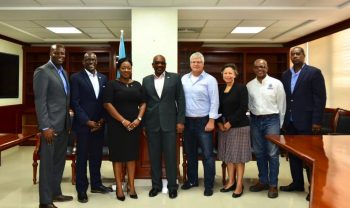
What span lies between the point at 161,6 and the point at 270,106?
252 centimetres

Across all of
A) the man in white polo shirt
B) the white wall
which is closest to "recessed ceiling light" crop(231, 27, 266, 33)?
the man in white polo shirt

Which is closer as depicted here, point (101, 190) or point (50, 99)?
point (50, 99)

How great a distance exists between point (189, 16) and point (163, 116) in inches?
109

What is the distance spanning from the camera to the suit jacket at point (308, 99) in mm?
3637

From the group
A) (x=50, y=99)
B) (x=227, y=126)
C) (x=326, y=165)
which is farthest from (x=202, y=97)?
(x=326, y=165)

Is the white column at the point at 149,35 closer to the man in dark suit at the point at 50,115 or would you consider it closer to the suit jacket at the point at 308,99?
the man in dark suit at the point at 50,115

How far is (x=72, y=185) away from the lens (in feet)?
13.9

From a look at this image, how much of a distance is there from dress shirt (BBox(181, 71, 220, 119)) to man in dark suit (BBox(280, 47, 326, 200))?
0.90m

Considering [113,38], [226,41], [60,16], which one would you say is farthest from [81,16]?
[226,41]

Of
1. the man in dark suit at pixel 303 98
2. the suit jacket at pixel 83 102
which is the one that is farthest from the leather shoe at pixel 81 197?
the man in dark suit at pixel 303 98

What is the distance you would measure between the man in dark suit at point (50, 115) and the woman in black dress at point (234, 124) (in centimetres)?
172

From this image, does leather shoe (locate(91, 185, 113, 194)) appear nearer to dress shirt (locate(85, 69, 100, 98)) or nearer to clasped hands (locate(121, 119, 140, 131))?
clasped hands (locate(121, 119, 140, 131))

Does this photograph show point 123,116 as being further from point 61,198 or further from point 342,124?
point 342,124

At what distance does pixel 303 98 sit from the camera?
3717mm
